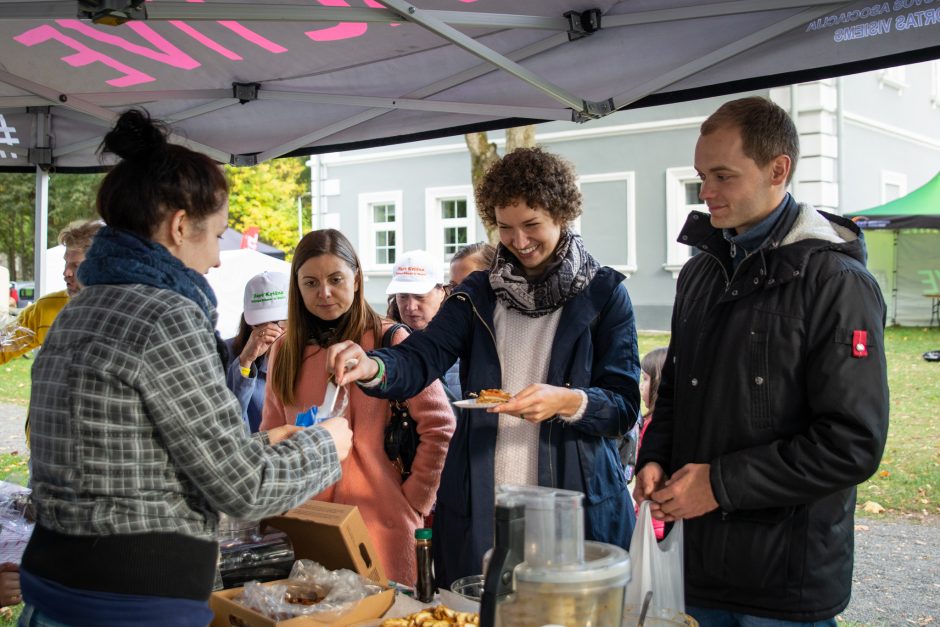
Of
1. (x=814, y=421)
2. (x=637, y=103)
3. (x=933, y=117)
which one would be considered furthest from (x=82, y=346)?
(x=933, y=117)

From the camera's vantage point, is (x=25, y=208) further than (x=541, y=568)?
Yes

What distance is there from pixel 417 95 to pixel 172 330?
235 centimetres

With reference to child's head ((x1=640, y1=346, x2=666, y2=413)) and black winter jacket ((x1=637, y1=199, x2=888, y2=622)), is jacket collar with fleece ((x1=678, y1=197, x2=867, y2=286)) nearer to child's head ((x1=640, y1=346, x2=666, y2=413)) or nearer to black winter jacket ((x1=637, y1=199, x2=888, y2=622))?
black winter jacket ((x1=637, y1=199, x2=888, y2=622))

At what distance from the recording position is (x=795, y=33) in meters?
2.81

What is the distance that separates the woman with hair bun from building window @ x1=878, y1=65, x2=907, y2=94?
18233 millimetres

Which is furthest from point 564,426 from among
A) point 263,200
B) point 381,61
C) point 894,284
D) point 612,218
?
point 263,200

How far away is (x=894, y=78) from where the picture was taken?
58.4 ft

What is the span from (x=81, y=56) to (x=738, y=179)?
273 cm

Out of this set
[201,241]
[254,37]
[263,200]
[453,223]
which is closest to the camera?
[201,241]

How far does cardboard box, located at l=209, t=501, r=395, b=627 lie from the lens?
7.02 ft

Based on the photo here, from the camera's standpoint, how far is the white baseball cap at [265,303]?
166 inches

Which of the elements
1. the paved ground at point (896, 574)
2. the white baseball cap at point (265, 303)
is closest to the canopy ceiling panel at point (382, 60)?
the white baseball cap at point (265, 303)

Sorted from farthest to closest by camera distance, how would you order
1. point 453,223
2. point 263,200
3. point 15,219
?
point 263,200, point 15,219, point 453,223

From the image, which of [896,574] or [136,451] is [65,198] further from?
[136,451]
